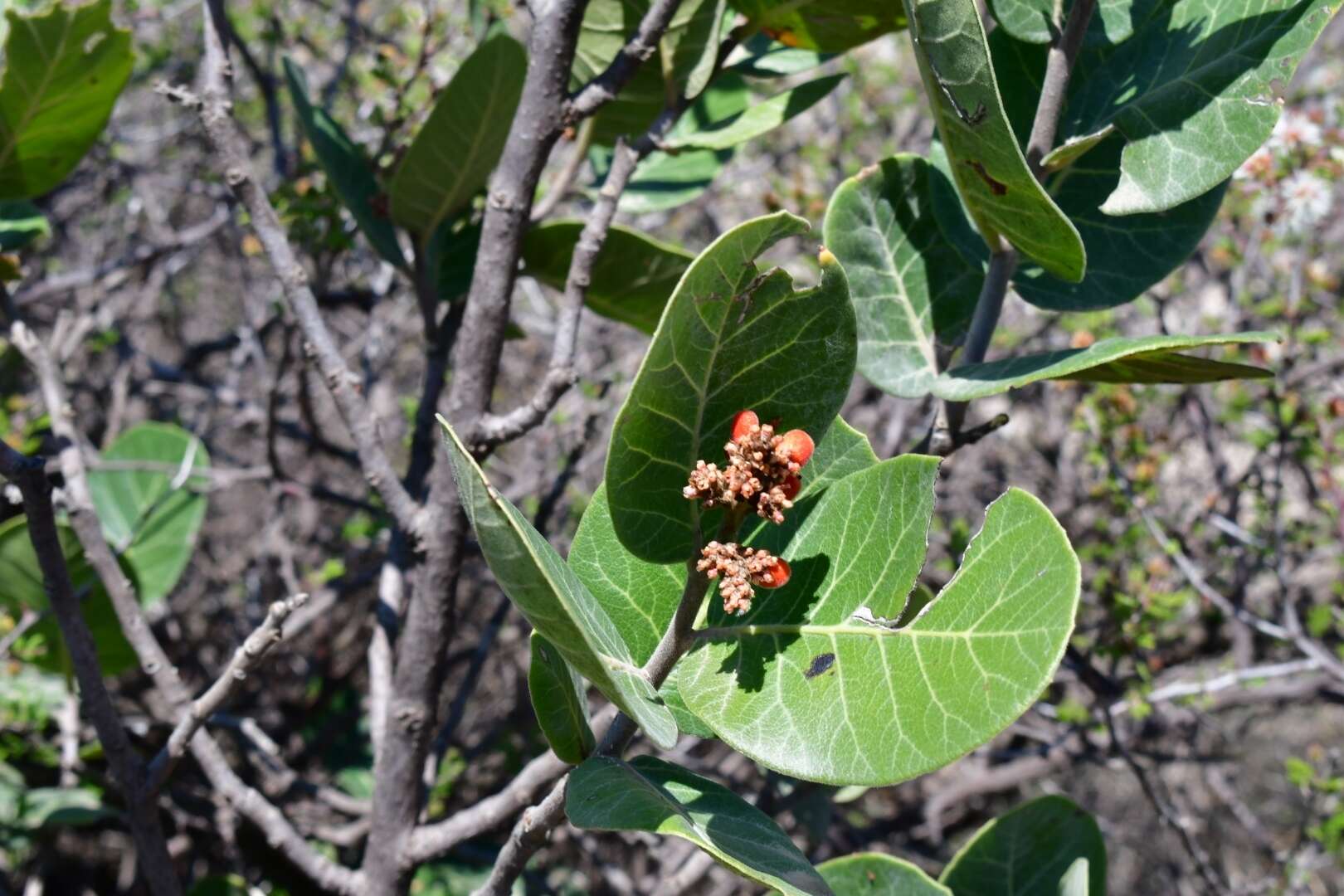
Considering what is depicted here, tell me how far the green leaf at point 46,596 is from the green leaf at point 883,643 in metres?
1.24

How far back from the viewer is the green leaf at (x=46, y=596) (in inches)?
70.1

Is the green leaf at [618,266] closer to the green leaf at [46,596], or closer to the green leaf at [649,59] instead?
the green leaf at [649,59]

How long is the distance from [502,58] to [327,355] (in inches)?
18.6

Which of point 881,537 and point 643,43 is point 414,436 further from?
point 881,537

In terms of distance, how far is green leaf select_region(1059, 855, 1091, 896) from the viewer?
4.44 feet

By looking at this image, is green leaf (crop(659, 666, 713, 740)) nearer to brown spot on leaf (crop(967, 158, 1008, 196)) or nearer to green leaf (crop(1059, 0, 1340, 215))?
brown spot on leaf (crop(967, 158, 1008, 196))

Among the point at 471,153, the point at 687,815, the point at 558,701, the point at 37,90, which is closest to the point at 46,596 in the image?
the point at 37,90

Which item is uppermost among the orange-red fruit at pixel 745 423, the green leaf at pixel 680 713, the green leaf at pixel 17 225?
the green leaf at pixel 17 225

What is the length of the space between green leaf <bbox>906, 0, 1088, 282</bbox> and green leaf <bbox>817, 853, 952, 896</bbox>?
70 centimetres

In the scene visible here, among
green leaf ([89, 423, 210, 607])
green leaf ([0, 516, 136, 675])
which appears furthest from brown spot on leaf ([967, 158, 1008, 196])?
green leaf ([89, 423, 210, 607])

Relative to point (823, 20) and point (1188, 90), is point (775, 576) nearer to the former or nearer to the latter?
point (1188, 90)

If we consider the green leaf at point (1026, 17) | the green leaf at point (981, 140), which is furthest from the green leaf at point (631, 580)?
the green leaf at point (1026, 17)

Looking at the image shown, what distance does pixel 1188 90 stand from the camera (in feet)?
3.51

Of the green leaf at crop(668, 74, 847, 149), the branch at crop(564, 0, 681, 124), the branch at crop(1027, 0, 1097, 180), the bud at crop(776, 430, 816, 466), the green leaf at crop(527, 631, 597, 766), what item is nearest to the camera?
the bud at crop(776, 430, 816, 466)
